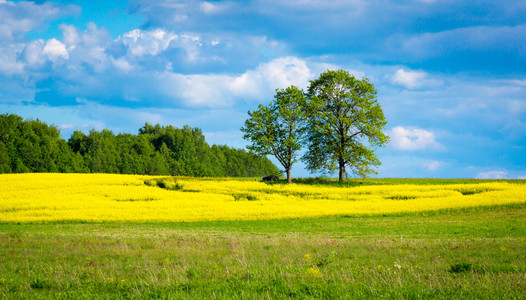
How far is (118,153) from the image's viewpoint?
99.7 m

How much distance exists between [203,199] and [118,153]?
6494 cm

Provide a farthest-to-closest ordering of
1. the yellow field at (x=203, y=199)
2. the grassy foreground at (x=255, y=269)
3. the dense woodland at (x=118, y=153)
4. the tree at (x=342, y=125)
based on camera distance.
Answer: the dense woodland at (x=118, y=153)
the tree at (x=342, y=125)
the yellow field at (x=203, y=199)
the grassy foreground at (x=255, y=269)

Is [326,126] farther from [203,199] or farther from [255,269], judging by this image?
[255,269]

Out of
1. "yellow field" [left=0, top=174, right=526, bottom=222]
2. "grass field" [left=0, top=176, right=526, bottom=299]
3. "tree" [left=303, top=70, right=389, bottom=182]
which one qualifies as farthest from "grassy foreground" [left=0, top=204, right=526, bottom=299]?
"tree" [left=303, top=70, right=389, bottom=182]

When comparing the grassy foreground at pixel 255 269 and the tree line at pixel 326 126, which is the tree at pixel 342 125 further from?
the grassy foreground at pixel 255 269

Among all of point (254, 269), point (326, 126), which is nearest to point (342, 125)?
point (326, 126)

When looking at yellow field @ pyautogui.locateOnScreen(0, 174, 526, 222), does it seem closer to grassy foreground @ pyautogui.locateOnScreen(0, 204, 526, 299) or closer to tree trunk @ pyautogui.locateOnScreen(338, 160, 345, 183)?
tree trunk @ pyautogui.locateOnScreen(338, 160, 345, 183)

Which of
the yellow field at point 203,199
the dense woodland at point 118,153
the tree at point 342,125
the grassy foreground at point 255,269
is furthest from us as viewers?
the dense woodland at point 118,153

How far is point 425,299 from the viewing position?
7410 millimetres

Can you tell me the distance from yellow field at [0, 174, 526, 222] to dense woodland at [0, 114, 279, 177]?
1496cm

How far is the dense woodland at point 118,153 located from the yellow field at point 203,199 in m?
Answer: 15.0

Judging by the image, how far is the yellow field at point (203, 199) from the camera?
110 ft

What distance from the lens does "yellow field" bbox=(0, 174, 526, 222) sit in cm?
3362

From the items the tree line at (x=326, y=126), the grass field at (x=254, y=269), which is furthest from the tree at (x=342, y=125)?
the grass field at (x=254, y=269)
